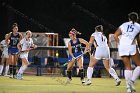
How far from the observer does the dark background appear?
91.5 feet

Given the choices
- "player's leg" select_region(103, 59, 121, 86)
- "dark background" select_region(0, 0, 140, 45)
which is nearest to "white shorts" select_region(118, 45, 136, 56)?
"player's leg" select_region(103, 59, 121, 86)

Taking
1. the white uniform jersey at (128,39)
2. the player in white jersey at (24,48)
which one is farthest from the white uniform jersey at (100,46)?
the white uniform jersey at (128,39)

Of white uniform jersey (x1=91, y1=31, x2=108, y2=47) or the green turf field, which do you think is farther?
white uniform jersey (x1=91, y1=31, x2=108, y2=47)

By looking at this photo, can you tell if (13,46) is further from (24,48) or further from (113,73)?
(113,73)

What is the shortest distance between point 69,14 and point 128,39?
56.3 feet

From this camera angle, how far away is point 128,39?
1142cm

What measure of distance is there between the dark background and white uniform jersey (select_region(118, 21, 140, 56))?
53.2ft

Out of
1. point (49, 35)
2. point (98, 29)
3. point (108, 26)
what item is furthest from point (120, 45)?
point (108, 26)

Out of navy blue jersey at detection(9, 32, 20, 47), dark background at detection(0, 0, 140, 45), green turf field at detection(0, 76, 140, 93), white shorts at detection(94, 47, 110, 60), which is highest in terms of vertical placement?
dark background at detection(0, 0, 140, 45)

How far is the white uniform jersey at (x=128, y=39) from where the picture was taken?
11336 millimetres

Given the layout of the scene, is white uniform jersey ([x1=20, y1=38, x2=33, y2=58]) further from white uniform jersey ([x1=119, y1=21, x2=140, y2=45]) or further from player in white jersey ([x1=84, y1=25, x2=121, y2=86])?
white uniform jersey ([x1=119, y1=21, x2=140, y2=45])

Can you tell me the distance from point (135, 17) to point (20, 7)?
17.3 m

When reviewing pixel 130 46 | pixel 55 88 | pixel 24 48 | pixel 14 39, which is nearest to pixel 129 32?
pixel 130 46

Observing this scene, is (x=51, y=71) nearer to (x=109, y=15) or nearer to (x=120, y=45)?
(x=109, y=15)
